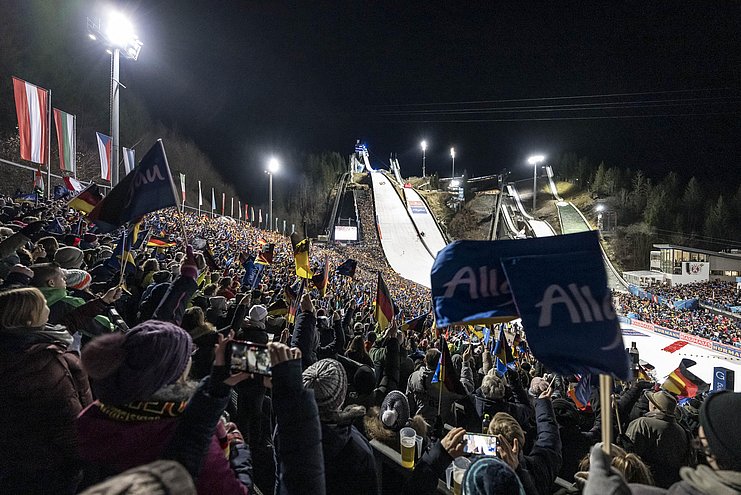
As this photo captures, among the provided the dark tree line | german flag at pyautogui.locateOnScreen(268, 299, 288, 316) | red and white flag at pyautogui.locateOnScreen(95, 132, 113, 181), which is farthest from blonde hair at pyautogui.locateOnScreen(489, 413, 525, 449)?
the dark tree line

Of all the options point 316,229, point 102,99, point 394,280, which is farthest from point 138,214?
point 316,229

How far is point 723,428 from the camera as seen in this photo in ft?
5.17

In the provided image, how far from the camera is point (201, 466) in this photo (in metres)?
1.61

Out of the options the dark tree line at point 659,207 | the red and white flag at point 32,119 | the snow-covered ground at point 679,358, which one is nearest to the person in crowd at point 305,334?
the red and white flag at point 32,119

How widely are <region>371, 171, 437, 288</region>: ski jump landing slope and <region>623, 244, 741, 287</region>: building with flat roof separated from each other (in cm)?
2460

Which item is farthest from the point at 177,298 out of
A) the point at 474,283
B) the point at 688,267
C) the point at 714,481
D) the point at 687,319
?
the point at 688,267

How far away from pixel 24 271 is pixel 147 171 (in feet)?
5.14

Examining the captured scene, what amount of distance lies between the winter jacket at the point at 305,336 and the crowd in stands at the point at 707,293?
133ft

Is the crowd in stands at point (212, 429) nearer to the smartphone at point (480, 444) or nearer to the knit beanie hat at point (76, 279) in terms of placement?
the smartphone at point (480, 444)

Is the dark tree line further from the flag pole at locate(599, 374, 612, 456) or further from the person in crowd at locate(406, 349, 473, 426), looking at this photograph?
the flag pole at locate(599, 374, 612, 456)

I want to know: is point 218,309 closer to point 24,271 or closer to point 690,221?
point 24,271

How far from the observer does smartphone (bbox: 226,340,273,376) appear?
1.72 meters

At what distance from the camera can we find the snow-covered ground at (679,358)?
1783cm

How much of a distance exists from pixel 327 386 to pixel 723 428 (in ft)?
5.78
